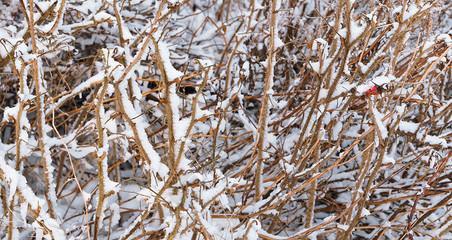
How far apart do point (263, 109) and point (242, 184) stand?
1.40ft

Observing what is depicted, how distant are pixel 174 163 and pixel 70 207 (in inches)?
54.3

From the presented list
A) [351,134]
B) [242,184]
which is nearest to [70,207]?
[242,184]

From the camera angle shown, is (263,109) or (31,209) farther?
(263,109)

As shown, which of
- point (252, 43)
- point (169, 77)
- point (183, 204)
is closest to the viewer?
point (169, 77)

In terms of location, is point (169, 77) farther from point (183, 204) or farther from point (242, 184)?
point (242, 184)

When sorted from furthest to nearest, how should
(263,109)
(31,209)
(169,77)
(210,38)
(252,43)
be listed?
(210,38) → (252,43) → (263,109) → (31,209) → (169,77)

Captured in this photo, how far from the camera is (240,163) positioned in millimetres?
2848

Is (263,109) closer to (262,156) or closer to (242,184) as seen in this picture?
(262,156)

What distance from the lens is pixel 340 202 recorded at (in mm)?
2922

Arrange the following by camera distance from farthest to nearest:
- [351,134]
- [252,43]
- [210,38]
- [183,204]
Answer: [210,38] < [252,43] < [351,134] < [183,204]

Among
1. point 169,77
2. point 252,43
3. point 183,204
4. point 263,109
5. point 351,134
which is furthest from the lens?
point 252,43

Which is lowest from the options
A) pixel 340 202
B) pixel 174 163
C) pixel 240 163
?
pixel 340 202

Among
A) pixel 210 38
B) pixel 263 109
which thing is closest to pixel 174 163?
pixel 263 109

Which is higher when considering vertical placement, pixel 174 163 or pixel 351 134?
pixel 174 163
